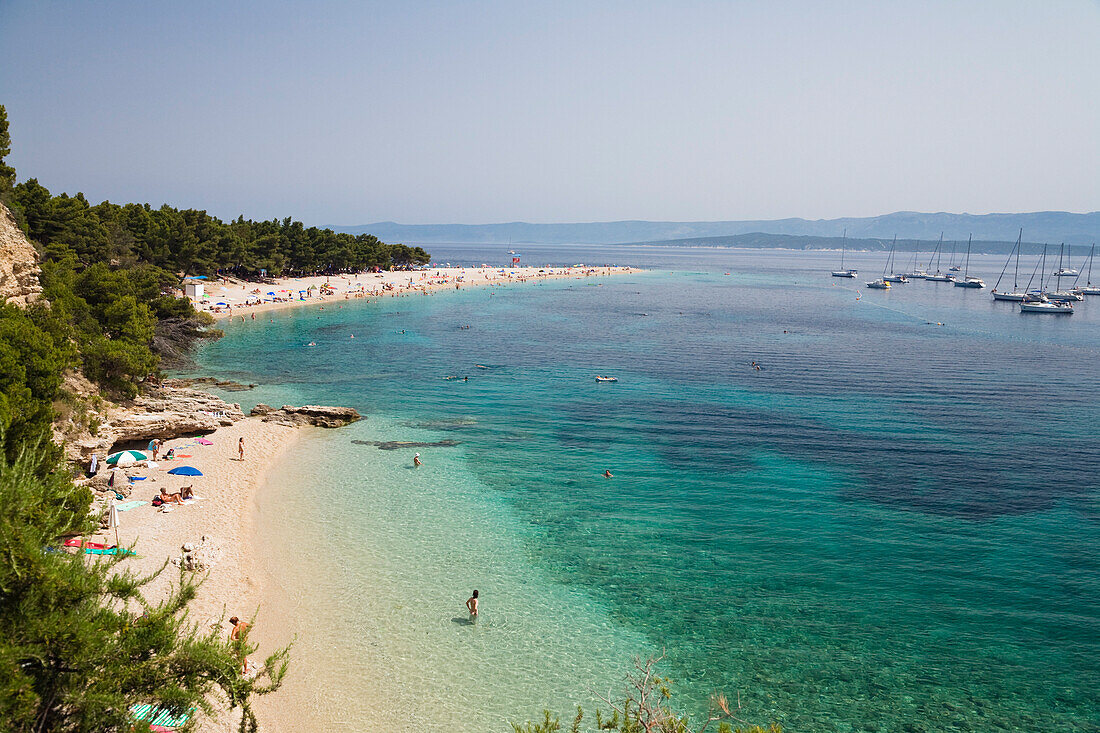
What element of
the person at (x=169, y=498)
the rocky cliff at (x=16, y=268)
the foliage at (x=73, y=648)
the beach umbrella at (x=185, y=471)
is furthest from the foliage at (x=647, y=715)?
the rocky cliff at (x=16, y=268)

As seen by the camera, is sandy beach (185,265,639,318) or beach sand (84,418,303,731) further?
sandy beach (185,265,639,318)

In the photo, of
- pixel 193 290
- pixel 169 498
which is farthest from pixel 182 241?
pixel 169 498

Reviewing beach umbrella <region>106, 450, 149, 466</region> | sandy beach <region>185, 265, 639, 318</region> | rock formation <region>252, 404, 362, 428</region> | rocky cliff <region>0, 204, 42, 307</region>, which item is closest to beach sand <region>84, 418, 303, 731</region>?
beach umbrella <region>106, 450, 149, 466</region>

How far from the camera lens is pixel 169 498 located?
82.2 ft

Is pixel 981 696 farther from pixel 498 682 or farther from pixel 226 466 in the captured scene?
pixel 226 466

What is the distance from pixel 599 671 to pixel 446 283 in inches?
4856

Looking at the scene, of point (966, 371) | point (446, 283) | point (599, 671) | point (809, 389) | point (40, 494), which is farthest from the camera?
point (446, 283)

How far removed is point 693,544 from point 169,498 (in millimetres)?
20589

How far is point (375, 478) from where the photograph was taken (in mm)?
29953

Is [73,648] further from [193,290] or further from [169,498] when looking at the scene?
[193,290]

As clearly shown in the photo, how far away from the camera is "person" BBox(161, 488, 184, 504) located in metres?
25.0

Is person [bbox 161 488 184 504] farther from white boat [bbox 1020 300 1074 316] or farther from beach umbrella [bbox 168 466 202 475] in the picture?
white boat [bbox 1020 300 1074 316]

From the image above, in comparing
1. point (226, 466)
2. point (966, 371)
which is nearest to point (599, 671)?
point (226, 466)

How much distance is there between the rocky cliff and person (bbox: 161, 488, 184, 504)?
1200 centimetres
